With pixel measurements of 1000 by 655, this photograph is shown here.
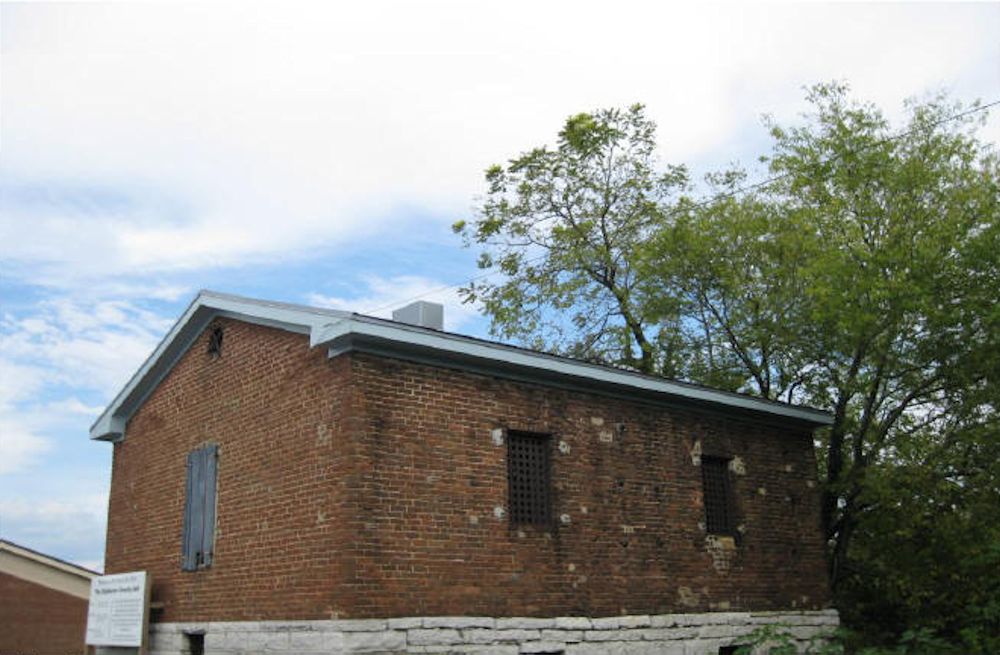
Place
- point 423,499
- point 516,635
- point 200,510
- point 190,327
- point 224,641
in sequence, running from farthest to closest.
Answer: point 190,327, point 200,510, point 224,641, point 516,635, point 423,499

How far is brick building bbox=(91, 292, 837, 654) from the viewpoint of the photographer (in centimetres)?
1123

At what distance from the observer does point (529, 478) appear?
12812 mm

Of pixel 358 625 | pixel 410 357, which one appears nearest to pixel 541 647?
pixel 358 625

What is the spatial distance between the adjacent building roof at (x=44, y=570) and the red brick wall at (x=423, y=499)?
2067 cm

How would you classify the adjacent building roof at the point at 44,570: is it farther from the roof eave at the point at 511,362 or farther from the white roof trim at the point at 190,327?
the roof eave at the point at 511,362

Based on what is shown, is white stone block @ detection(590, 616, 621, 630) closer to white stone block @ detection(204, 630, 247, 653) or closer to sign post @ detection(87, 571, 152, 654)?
white stone block @ detection(204, 630, 247, 653)

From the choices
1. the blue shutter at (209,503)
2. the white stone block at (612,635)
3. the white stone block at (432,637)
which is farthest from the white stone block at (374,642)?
the blue shutter at (209,503)

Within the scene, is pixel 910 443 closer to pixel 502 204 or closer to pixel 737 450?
pixel 737 450

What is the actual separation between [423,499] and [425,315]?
3.43 m

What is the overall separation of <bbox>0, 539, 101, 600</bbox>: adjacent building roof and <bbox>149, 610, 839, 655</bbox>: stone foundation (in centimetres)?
2296

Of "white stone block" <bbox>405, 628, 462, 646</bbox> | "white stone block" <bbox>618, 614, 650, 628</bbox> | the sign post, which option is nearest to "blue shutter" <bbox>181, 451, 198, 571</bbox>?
the sign post

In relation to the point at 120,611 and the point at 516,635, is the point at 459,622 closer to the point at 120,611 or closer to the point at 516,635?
the point at 516,635

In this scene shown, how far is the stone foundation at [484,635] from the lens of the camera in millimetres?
10727

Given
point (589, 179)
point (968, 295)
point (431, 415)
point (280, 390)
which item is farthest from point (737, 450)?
point (589, 179)
